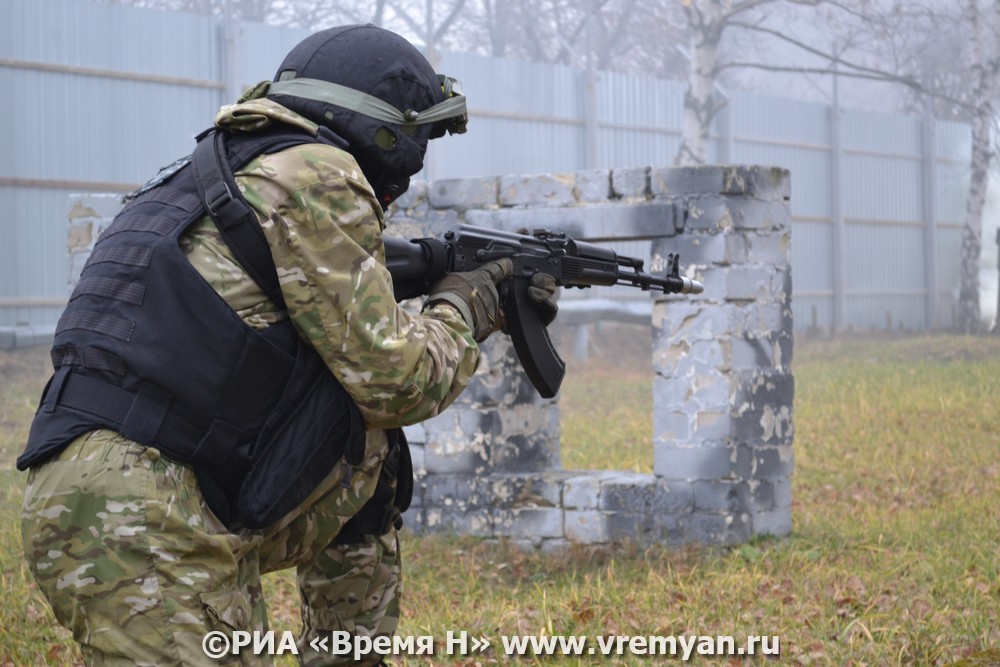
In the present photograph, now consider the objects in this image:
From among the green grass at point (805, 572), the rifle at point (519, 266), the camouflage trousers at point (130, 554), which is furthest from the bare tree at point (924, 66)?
the camouflage trousers at point (130, 554)

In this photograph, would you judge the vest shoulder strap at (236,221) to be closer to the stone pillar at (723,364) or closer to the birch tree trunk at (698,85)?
the stone pillar at (723,364)

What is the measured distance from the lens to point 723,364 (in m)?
6.13

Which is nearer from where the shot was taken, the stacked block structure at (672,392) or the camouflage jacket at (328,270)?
the camouflage jacket at (328,270)

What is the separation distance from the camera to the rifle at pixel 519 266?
2.89 m

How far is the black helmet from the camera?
252 cm

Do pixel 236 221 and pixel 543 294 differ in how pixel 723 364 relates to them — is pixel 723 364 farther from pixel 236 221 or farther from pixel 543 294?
pixel 236 221

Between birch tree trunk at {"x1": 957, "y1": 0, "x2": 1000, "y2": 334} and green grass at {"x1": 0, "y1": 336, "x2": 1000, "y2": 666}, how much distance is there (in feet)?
25.8

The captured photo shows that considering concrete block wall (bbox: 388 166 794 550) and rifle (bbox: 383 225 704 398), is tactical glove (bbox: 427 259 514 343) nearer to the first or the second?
rifle (bbox: 383 225 704 398)

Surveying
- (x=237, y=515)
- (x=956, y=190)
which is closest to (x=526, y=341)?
(x=237, y=515)

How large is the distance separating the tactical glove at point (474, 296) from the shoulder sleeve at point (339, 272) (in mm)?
324

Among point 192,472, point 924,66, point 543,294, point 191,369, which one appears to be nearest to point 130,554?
point 192,472

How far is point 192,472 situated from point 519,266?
1.13 meters

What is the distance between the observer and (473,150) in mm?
13453

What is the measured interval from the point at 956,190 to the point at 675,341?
16.2 m
